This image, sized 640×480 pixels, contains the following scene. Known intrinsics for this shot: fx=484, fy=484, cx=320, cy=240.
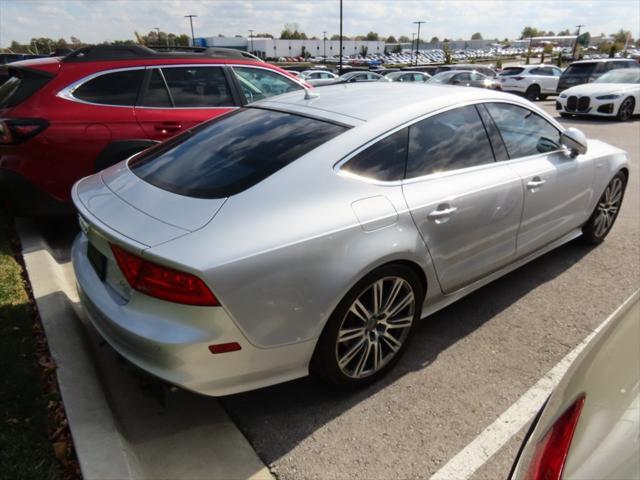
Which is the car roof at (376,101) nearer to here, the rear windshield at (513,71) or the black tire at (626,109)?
the black tire at (626,109)

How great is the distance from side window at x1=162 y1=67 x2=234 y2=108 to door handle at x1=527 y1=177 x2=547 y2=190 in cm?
334

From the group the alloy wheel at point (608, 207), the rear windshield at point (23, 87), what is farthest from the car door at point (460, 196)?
the rear windshield at point (23, 87)

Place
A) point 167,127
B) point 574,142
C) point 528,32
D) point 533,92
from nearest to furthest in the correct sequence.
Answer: point 574,142 → point 167,127 → point 533,92 → point 528,32

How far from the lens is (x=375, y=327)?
2.70 m

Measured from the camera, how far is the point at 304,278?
2199 millimetres

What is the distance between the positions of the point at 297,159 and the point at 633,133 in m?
12.0

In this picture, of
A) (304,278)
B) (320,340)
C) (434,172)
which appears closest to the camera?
(304,278)

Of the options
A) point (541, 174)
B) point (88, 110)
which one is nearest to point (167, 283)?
point (541, 174)

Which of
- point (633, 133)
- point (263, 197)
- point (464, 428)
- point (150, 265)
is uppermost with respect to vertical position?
point (263, 197)

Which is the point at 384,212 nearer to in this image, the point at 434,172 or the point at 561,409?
the point at 434,172

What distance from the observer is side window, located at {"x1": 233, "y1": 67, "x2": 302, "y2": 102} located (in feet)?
18.2

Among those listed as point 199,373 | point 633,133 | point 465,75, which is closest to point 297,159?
point 199,373

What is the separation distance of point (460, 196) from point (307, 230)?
116cm

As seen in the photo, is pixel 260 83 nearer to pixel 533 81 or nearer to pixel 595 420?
pixel 595 420
